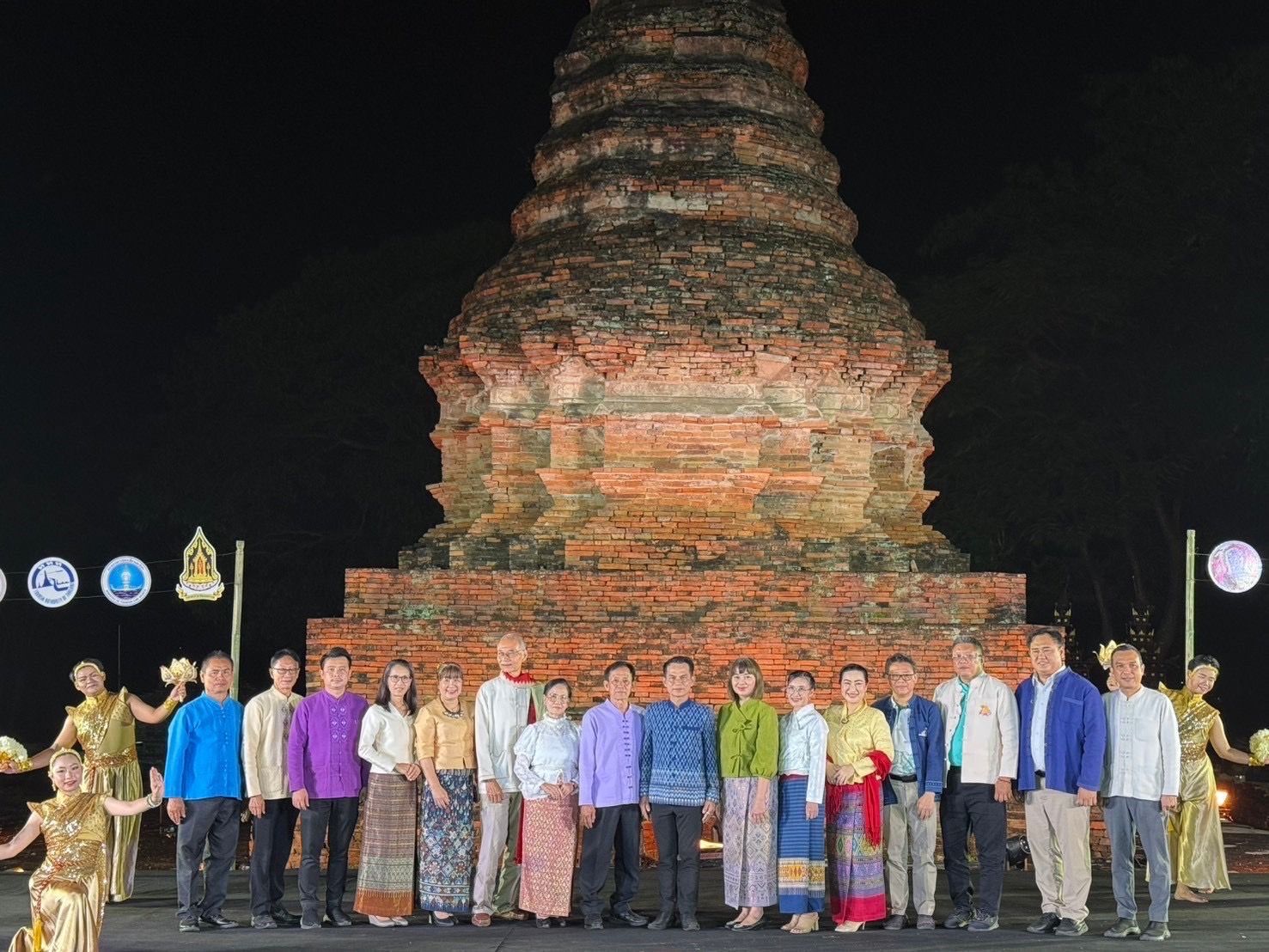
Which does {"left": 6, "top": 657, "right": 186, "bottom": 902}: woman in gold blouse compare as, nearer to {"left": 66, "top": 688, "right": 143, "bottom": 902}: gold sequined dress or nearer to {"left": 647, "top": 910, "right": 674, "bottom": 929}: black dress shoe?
{"left": 66, "top": 688, "right": 143, "bottom": 902}: gold sequined dress

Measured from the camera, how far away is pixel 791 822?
8758mm

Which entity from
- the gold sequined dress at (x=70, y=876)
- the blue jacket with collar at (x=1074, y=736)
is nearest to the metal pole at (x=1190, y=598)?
the blue jacket with collar at (x=1074, y=736)

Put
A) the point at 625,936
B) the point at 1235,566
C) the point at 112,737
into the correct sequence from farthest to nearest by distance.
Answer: the point at 1235,566, the point at 112,737, the point at 625,936

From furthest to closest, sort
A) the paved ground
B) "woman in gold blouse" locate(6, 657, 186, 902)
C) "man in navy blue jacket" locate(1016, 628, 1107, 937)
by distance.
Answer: "woman in gold blouse" locate(6, 657, 186, 902)
"man in navy blue jacket" locate(1016, 628, 1107, 937)
the paved ground

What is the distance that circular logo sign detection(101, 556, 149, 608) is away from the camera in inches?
696

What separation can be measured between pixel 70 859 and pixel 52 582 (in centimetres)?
1111

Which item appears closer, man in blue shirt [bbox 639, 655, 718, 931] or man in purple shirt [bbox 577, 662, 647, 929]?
man in blue shirt [bbox 639, 655, 718, 931]

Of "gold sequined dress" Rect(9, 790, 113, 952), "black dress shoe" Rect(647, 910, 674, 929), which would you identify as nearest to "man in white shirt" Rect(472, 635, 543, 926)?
"black dress shoe" Rect(647, 910, 674, 929)

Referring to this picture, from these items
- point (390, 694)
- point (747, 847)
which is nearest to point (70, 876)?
point (390, 694)

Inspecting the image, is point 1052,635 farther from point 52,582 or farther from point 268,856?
point 52,582

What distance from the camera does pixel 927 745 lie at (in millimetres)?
8898

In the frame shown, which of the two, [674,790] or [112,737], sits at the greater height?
[112,737]

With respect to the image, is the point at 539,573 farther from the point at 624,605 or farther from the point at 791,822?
the point at 791,822

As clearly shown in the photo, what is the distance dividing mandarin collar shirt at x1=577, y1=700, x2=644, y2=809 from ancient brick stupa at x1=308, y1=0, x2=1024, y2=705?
3.30 meters
